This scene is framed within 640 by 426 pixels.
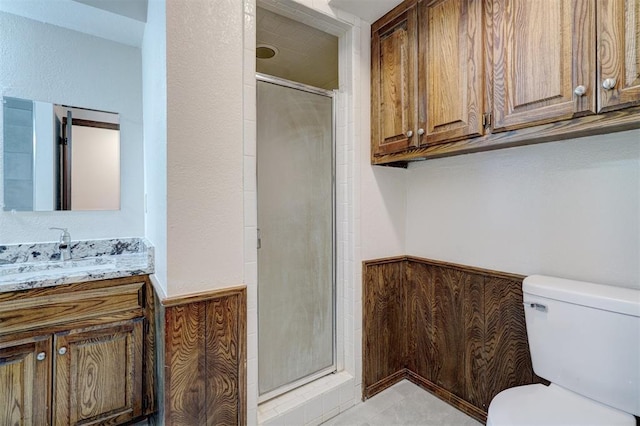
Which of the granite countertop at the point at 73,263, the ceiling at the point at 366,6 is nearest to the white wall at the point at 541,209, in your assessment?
the ceiling at the point at 366,6

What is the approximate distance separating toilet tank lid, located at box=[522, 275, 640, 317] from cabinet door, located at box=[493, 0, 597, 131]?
678 mm

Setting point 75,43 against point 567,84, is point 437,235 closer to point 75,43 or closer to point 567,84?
point 567,84

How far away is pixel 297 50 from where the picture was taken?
2137mm

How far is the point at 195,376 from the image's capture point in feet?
4.05

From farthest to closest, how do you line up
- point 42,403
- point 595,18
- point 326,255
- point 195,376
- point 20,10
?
1. point 326,255
2. point 20,10
3. point 42,403
4. point 195,376
5. point 595,18

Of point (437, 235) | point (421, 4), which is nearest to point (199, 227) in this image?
point (437, 235)

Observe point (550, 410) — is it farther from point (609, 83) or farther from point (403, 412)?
point (609, 83)

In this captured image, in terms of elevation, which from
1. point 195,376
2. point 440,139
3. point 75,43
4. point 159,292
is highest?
point 75,43

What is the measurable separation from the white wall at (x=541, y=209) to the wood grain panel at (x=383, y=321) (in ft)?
0.91

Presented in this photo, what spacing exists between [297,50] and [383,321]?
76.9 inches

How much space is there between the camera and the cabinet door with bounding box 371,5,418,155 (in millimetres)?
1625

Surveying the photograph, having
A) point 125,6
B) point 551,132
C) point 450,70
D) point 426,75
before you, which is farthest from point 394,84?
point 125,6

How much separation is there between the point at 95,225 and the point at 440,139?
2.16 meters

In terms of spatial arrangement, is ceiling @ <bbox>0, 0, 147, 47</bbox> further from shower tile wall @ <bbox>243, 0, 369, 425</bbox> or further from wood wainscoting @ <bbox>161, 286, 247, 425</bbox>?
wood wainscoting @ <bbox>161, 286, 247, 425</bbox>
